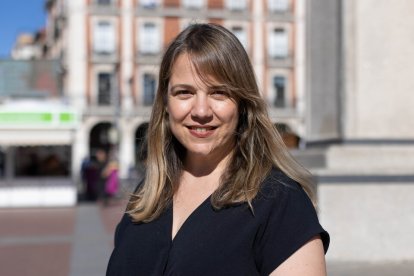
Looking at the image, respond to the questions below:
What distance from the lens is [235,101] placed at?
6.35 ft

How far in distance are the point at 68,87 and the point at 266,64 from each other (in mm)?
12507

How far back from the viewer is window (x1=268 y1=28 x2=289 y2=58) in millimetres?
45812

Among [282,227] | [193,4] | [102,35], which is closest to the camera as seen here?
[282,227]

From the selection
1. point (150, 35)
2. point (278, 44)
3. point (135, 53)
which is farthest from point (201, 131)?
point (278, 44)

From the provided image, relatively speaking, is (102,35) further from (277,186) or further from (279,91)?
(277,186)

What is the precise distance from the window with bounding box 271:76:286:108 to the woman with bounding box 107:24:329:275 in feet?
142

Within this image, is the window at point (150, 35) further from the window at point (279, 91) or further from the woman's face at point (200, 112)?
the woman's face at point (200, 112)

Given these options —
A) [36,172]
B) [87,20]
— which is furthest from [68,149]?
[87,20]

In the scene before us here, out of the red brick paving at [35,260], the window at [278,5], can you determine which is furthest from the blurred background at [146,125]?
the window at [278,5]

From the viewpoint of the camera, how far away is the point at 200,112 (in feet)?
6.26

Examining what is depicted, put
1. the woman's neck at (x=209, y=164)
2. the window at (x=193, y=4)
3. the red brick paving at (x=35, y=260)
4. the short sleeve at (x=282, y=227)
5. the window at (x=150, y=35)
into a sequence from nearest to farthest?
the short sleeve at (x=282, y=227) < the woman's neck at (x=209, y=164) < the red brick paving at (x=35, y=260) < the window at (x=150, y=35) < the window at (x=193, y=4)

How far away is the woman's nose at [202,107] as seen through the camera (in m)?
1.91

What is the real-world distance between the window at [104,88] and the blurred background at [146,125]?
6 centimetres

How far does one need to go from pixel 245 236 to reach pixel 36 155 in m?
20.4
